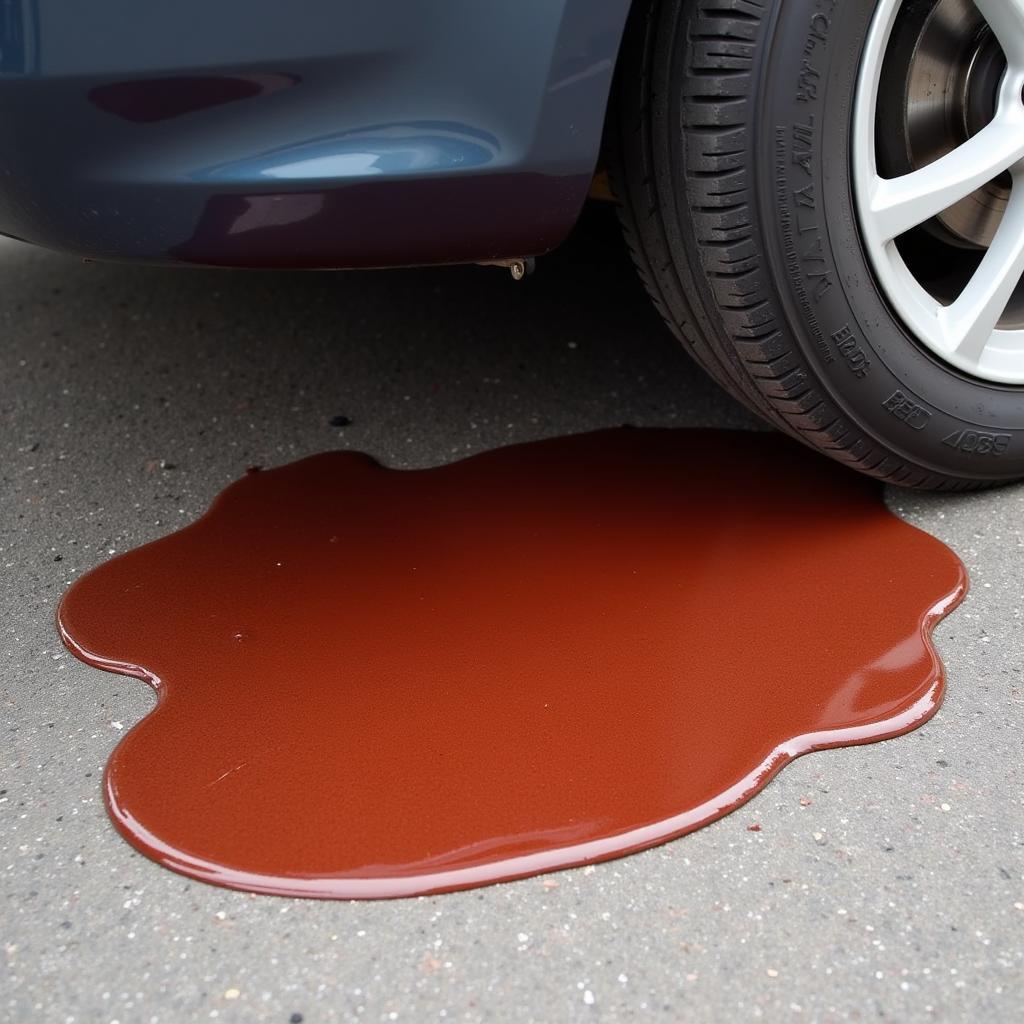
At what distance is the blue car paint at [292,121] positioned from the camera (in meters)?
1.42

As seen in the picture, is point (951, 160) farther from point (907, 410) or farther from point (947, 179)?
point (907, 410)

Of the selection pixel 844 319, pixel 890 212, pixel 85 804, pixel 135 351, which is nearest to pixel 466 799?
pixel 85 804

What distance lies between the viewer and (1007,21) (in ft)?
6.24

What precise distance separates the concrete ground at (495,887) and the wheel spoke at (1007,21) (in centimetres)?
76

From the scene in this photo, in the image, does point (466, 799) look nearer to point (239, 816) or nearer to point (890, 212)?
point (239, 816)

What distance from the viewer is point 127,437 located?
2.43 m

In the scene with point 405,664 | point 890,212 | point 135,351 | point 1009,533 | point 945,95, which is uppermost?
point 945,95

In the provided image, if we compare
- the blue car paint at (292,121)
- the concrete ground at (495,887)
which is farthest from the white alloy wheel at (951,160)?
the blue car paint at (292,121)

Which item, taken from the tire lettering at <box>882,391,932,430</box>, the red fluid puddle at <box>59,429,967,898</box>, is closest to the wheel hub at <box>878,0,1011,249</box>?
the tire lettering at <box>882,391,932,430</box>

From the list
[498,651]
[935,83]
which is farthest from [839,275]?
[498,651]

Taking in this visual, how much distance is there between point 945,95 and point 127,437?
162cm

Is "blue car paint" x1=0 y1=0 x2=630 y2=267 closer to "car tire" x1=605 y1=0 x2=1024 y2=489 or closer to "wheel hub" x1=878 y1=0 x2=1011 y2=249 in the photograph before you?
"car tire" x1=605 y1=0 x2=1024 y2=489

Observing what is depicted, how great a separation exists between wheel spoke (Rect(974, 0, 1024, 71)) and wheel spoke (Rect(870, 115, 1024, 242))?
2cm

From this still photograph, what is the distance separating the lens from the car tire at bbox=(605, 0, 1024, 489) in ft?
5.54
